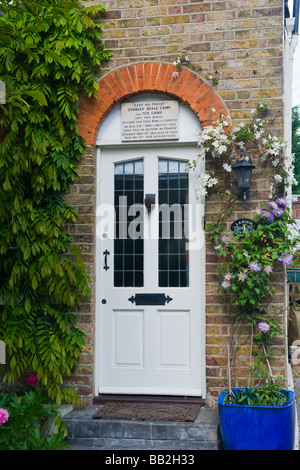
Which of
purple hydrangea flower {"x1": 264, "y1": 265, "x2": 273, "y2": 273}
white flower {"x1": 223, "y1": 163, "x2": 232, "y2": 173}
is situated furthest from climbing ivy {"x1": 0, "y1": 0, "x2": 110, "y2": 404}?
purple hydrangea flower {"x1": 264, "y1": 265, "x2": 273, "y2": 273}

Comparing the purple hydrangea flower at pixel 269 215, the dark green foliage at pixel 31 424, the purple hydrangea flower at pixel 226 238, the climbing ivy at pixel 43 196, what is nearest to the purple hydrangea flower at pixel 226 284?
the purple hydrangea flower at pixel 226 238

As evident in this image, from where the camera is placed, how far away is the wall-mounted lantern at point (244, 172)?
4.45m

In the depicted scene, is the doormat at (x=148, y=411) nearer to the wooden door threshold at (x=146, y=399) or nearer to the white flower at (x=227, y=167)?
the wooden door threshold at (x=146, y=399)

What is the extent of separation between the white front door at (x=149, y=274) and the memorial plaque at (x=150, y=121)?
0.14m

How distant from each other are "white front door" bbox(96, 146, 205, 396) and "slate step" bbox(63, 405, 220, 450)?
53 cm

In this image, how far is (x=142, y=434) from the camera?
421 centimetres

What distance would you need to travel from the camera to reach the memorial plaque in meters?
4.83

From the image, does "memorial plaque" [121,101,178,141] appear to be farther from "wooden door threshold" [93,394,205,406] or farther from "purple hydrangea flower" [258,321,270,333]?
"wooden door threshold" [93,394,205,406]

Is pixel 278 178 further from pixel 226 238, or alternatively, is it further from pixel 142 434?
pixel 142 434

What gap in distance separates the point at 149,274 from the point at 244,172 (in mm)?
1253

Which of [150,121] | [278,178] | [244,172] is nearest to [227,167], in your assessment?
[244,172]

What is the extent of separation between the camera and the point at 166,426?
419 centimetres

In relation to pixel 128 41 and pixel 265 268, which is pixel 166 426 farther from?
pixel 128 41

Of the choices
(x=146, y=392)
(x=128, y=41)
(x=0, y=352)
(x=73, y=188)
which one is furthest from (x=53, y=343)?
(x=128, y=41)
